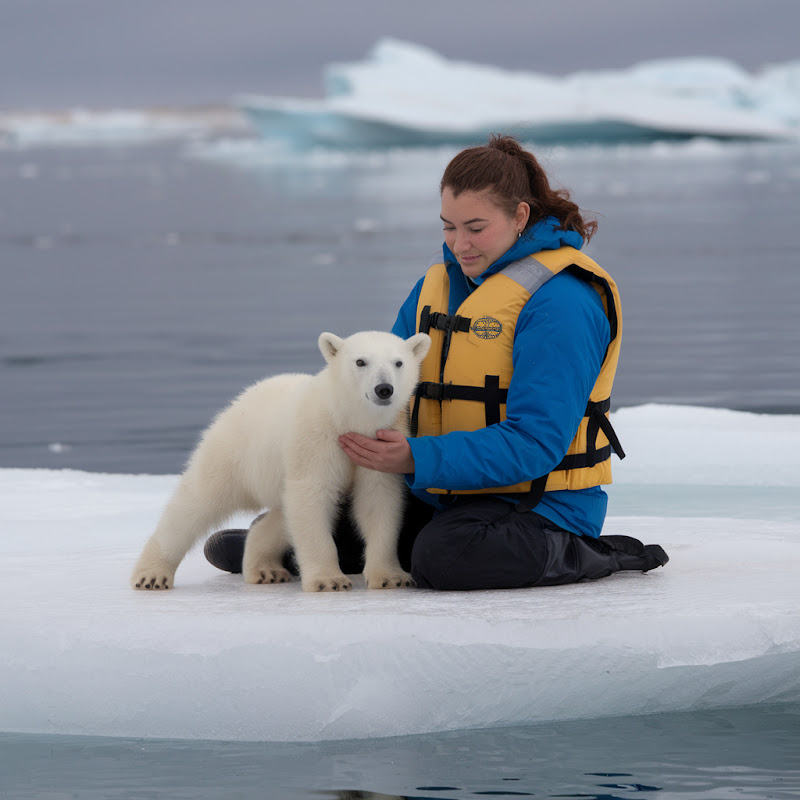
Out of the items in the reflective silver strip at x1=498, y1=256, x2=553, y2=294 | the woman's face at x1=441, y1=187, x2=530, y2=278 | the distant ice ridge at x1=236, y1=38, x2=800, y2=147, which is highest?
the distant ice ridge at x1=236, y1=38, x2=800, y2=147

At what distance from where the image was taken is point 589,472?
3.37 metres

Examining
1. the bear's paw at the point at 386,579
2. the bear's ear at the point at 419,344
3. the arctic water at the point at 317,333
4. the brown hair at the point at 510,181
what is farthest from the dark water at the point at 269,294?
the bear's paw at the point at 386,579

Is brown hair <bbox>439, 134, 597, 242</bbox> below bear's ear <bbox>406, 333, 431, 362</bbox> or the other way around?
the other way around

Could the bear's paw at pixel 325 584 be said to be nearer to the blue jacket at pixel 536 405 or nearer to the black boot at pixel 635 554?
the blue jacket at pixel 536 405

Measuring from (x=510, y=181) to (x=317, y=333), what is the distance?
23.3ft

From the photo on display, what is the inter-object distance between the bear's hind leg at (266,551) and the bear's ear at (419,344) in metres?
0.67

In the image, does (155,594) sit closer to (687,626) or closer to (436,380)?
(436,380)

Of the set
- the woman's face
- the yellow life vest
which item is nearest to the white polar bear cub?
the yellow life vest

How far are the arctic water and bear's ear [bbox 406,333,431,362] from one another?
28.5 inches

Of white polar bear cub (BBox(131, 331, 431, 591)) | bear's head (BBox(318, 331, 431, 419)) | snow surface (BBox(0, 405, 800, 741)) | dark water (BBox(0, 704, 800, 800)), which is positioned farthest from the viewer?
white polar bear cub (BBox(131, 331, 431, 591))

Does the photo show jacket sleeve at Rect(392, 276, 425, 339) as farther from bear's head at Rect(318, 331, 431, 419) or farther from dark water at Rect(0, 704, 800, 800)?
dark water at Rect(0, 704, 800, 800)

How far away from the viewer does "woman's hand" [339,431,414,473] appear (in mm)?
3168

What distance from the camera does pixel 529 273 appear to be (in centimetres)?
331

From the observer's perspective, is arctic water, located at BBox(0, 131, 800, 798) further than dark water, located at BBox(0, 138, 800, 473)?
No
